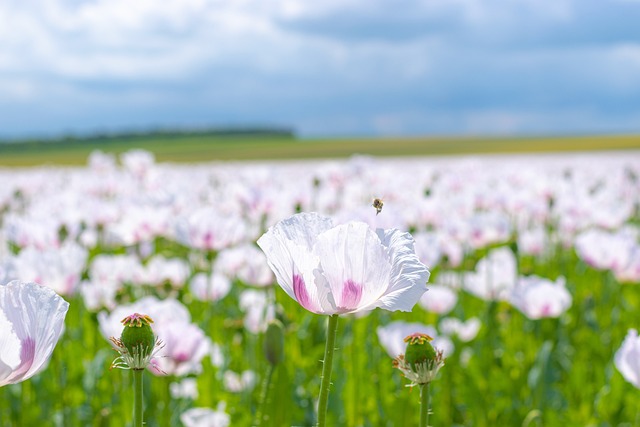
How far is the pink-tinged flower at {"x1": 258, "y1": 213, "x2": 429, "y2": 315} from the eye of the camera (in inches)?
45.4

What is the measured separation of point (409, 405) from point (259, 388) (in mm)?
610

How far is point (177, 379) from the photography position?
346 centimetres

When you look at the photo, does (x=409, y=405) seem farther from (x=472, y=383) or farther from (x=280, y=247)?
(x=280, y=247)

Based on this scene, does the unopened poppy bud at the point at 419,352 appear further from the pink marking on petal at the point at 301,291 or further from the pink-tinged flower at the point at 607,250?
the pink-tinged flower at the point at 607,250

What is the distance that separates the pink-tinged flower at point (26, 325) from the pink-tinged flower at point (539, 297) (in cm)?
270

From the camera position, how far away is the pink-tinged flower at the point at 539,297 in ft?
11.1

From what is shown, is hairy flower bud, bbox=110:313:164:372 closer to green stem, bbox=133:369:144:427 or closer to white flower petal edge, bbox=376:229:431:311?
green stem, bbox=133:369:144:427

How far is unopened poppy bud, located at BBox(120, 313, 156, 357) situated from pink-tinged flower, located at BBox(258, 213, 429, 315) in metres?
0.22

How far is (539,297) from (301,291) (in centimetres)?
246

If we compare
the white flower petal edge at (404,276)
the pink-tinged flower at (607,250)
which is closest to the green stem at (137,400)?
the white flower petal edge at (404,276)

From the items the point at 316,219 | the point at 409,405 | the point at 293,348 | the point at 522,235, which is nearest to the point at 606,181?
the point at 522,235

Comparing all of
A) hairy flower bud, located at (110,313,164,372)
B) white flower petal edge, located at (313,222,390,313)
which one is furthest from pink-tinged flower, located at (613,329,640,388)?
hairy flower bud, located at (110,313,164,372)

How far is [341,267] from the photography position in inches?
45.7

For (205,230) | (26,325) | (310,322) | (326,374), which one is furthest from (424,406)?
(310,322)
